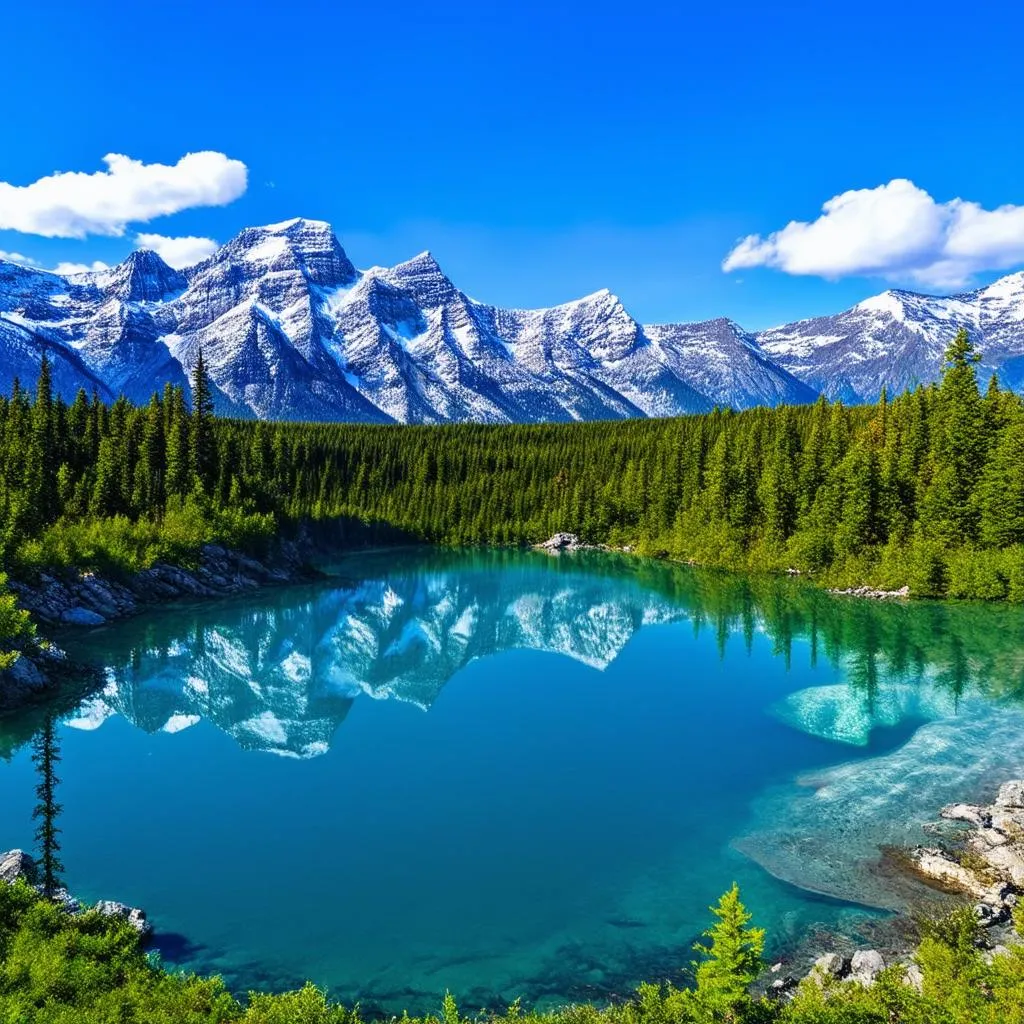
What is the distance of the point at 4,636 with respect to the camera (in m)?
43.6

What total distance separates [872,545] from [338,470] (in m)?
120

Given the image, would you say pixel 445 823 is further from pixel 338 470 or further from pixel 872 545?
pixel 338 470

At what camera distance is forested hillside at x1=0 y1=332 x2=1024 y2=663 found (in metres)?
78.3

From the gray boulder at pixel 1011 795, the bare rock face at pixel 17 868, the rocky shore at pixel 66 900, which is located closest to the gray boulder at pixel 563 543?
the gray boulder at pixel 1011 795

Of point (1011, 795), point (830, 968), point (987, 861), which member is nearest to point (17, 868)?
point (830, 968)

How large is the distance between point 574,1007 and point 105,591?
204 ft

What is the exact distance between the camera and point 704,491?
129375 mm

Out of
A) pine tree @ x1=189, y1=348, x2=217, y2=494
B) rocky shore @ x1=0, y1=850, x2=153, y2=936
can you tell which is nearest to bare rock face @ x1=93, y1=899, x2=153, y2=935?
rocky shore @ x1=0, y1=850, x2=153, y2=936

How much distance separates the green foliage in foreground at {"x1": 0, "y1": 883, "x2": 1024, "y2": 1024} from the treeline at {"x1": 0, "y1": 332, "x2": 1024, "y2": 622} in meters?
48.4

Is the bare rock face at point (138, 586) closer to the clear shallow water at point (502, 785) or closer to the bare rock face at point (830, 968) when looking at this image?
the clear shallow water at point (502, 785)

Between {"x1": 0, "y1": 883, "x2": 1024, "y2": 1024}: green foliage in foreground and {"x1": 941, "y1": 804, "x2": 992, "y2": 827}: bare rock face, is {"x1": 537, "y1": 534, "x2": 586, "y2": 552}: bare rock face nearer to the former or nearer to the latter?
{"x1": 941, "y1": 804, "x2": 992, "y2": 827}: bare rock face

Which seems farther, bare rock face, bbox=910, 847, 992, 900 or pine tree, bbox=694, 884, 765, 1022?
bare rock face, bbox=910, 847, 992, 900

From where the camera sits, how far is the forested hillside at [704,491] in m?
78.3

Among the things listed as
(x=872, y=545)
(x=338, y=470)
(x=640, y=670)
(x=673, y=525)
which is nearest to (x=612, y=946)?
(x=640, y=670)
